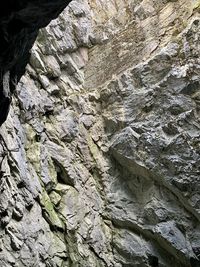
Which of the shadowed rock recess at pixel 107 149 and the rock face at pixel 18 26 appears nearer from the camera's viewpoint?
the rock face at pixel 18 26

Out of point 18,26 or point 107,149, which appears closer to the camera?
point 18,26

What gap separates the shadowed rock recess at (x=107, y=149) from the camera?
12.9 metres

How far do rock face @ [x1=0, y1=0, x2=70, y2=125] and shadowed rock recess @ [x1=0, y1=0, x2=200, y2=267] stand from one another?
89cm

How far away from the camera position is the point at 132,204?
15.6 m

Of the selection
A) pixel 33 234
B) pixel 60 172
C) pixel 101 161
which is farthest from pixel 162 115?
pixel 33 234

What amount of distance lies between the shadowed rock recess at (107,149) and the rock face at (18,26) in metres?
0.89

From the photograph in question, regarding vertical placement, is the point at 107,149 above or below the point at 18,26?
above

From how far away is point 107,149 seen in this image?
1708 centimetres

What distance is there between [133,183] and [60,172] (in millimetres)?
2825

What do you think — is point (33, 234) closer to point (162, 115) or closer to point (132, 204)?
point (132, 204)

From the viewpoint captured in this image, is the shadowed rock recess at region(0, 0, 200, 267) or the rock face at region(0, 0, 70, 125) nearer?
the rock face at region(0, 0, 70, 125)

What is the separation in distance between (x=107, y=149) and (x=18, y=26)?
10140 millimetres

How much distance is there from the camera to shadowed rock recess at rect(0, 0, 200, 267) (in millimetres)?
12883

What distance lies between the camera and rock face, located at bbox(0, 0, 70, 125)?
673 centimetres
